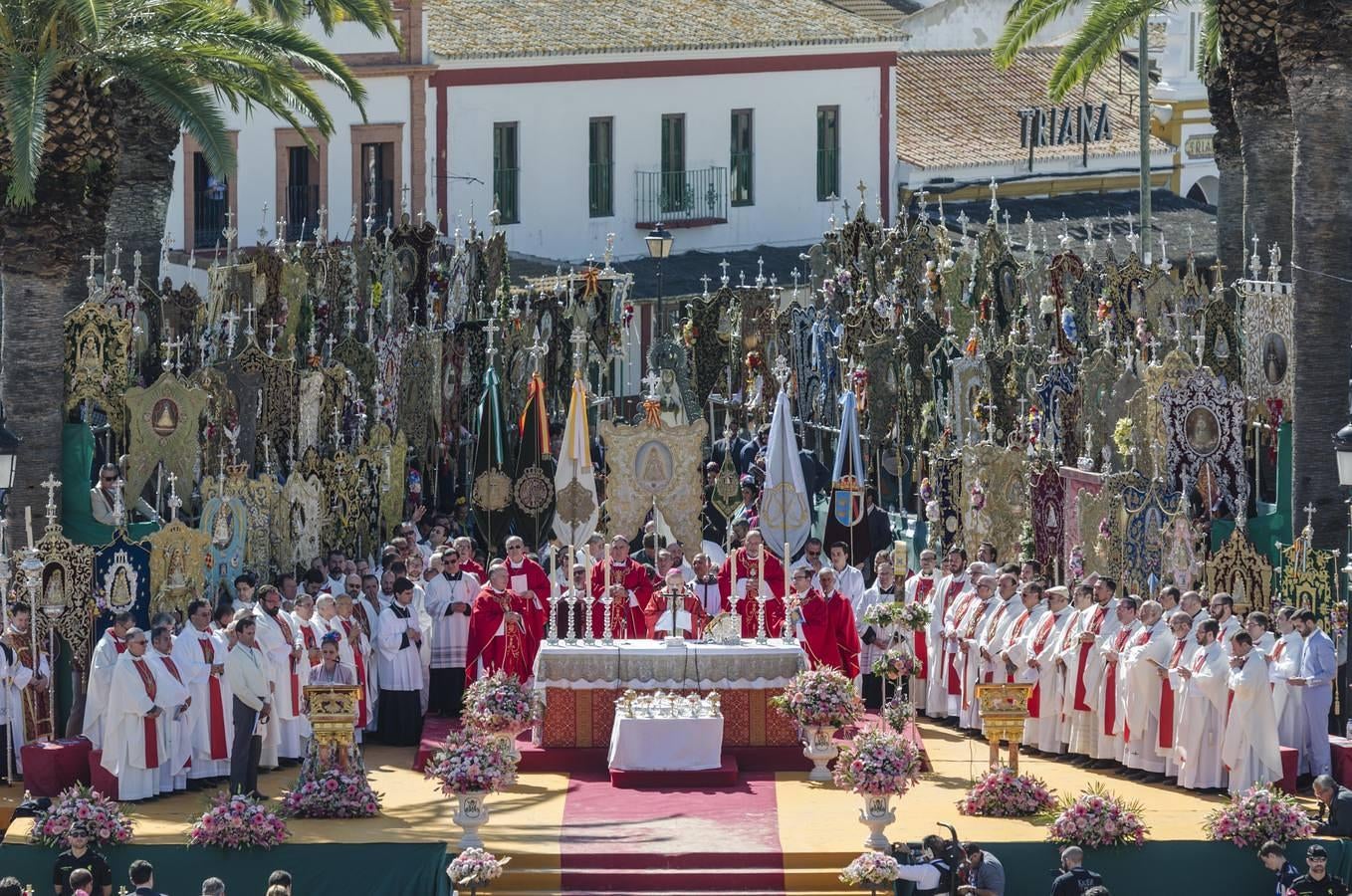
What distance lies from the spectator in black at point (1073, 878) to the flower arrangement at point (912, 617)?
524 centimetres

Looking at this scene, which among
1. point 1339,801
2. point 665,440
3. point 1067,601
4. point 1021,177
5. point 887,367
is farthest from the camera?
point 1021,177

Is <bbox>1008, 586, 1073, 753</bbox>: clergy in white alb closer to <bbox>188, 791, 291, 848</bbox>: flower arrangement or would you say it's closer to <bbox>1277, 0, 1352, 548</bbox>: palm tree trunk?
<bbox>1277, 0, 1352, 548</bbox>: palm tree trunk

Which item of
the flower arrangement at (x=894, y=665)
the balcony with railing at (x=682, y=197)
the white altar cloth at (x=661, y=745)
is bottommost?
the white altar cloth at (x=661, y=745)

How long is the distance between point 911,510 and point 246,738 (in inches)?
438

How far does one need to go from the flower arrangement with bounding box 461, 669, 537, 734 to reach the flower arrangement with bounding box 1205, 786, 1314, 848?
19.5ft

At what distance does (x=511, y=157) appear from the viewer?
48781 millimetres

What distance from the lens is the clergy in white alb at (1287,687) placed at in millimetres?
25484

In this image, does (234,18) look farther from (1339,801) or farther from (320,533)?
(1339,801)

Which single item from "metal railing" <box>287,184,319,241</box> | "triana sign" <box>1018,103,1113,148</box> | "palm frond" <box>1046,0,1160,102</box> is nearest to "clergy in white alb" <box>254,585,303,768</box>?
"palm frond" <box>1046,0,1160,102</box>

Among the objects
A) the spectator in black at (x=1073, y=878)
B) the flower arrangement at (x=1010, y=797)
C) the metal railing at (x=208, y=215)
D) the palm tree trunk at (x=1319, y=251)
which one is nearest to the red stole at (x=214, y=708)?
the flower arrangement at (x=1010, y=797)

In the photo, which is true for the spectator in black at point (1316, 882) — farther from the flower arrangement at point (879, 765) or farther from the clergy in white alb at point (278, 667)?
the clergy in white alb at point (278, 667)

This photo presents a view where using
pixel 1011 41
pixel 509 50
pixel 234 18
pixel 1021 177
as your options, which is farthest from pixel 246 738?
pixel 1021 177

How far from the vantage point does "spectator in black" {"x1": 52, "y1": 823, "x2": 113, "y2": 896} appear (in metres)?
22.6

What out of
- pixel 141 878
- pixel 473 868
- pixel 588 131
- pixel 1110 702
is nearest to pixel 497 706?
pixel 473 868
